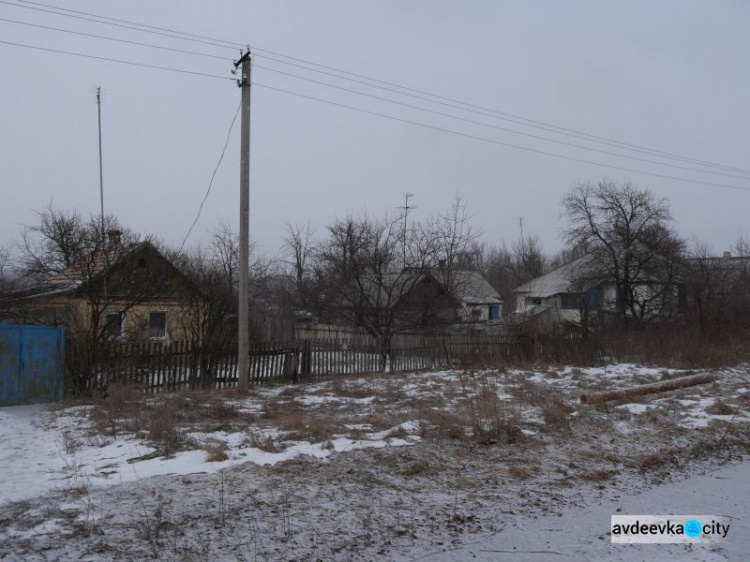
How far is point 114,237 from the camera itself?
1642cm

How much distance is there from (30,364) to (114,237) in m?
5.61

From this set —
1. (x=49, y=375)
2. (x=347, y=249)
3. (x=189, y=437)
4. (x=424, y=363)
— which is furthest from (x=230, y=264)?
(x=189, y=437)

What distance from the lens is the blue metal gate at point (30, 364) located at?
36.9ft

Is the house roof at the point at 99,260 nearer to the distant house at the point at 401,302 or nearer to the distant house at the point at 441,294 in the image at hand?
the distant house at the point at 401,302

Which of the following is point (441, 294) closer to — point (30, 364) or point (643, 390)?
point (643, 390)

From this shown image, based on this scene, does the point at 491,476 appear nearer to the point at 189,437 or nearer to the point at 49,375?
the point at 189,437

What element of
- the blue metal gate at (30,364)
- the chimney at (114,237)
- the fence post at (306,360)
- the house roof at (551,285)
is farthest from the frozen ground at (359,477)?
the house roof at (551,285)

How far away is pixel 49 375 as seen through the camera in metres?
11.8

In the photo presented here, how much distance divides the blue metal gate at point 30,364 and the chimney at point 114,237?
4333 millimetres

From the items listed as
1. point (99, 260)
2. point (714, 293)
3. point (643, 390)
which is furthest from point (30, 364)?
point (714, 293)

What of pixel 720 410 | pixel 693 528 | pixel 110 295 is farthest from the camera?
pixel 110 295

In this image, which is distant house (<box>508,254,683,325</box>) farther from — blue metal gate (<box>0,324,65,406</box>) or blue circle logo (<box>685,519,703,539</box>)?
blue circle logo (<box>685,519,703,539</box>)

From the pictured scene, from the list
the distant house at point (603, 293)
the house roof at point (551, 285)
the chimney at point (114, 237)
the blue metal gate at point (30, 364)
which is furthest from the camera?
the house roof at point (551, 285)

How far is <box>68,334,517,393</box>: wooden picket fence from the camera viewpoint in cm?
1270
